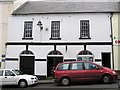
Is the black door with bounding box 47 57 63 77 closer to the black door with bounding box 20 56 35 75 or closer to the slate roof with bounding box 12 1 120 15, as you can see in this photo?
the black door with bounding box 20 56 35 75

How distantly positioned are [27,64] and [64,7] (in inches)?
281

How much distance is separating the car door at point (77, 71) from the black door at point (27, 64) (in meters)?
7.27

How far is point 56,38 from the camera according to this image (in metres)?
25.9

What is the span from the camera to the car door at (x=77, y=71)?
19516 millimetres

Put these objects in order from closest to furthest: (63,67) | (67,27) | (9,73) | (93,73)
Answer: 1. (93,73)
2. (63,67)
3. (9,73)
4. (67,27)

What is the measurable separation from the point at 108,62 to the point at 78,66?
20.7ft

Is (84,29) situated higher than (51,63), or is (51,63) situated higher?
(84,29)

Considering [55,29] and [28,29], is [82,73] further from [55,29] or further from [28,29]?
[28,29]

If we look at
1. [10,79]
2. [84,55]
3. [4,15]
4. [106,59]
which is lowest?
[10,79]

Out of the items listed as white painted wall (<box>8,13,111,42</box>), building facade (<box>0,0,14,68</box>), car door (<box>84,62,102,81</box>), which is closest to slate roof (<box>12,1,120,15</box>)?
white painted wall (<box>8,13,111,42</box>)

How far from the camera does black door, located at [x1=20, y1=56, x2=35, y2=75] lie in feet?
86.0

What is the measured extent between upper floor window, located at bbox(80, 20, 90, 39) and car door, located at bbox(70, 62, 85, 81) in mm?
6275

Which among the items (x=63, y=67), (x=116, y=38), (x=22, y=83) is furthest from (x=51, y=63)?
(x=116, y=38)

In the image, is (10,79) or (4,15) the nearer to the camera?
(10,79)
